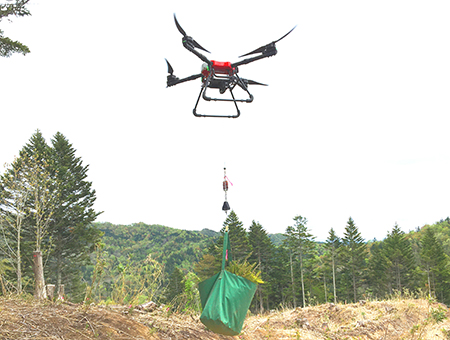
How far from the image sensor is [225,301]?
3354 millimetres

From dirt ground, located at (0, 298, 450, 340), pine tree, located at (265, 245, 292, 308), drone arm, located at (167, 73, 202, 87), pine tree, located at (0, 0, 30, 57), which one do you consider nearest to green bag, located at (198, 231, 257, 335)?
dirt ground, located at (0, 298, 450, 340)

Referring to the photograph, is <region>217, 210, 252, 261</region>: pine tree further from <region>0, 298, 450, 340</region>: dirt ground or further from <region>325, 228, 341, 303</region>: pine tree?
<region>0, 298, 450, 340</region>: dirt ground

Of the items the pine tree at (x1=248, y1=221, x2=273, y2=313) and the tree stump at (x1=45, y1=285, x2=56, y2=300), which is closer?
the tree stump at (x1=45, y1=285, x2=56, y2=300)

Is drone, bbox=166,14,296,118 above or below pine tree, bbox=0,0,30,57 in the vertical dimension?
below

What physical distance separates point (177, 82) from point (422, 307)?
9.53 metres

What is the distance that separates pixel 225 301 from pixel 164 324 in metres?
1.60

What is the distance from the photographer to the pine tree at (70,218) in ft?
69.1

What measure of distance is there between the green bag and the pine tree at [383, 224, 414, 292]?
38.4 metres

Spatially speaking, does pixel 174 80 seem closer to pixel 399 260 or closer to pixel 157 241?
pixel 399 260

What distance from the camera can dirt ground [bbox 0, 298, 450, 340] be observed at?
3479 mm

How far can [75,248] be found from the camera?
21438 mm

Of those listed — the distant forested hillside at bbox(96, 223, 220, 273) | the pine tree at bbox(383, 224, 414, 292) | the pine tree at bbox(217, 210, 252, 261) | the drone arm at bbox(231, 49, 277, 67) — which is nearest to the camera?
the drone arm at bbox(231, 49, 277, 67)

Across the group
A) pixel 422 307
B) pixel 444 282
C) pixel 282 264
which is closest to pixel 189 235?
pixel 282 264

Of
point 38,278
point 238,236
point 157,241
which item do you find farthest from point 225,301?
point 157,241
